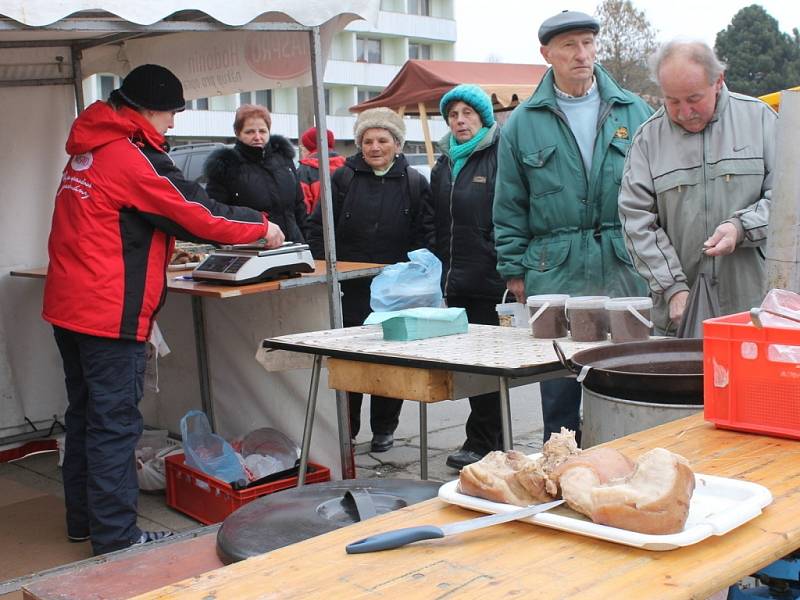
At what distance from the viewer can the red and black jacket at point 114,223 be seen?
13.4 ft

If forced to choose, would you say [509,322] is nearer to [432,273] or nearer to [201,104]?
[432,273]

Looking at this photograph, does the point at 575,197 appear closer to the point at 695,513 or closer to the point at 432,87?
the point at 695,513

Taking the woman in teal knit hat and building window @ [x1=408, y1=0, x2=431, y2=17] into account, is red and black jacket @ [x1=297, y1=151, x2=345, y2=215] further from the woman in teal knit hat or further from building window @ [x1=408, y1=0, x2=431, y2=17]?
building window @ [x1=408, y1=0, x2=431, y2=17]

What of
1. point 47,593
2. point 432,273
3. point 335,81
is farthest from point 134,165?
point 335,81

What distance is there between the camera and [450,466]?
5.59 metres

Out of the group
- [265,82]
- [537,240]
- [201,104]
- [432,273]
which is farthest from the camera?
[201,104]

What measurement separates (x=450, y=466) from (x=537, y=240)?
66.2 inches

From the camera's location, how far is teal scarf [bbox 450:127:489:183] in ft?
17.6

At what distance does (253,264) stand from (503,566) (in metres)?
3.31

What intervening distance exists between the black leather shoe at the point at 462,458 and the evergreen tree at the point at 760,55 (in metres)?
49.5

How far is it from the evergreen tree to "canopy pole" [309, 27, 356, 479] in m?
50.0

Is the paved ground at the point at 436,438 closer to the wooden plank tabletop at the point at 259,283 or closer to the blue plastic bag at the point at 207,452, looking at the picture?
the blue plastic bag at the point at 207,452

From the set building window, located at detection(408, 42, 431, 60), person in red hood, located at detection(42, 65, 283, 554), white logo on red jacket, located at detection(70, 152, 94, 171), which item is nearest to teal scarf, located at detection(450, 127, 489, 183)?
person in red hood, located at detection(42, 65, 283, 554)

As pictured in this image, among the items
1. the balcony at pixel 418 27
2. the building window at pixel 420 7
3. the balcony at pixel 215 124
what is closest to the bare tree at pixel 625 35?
the balcony at pixel 215 124
